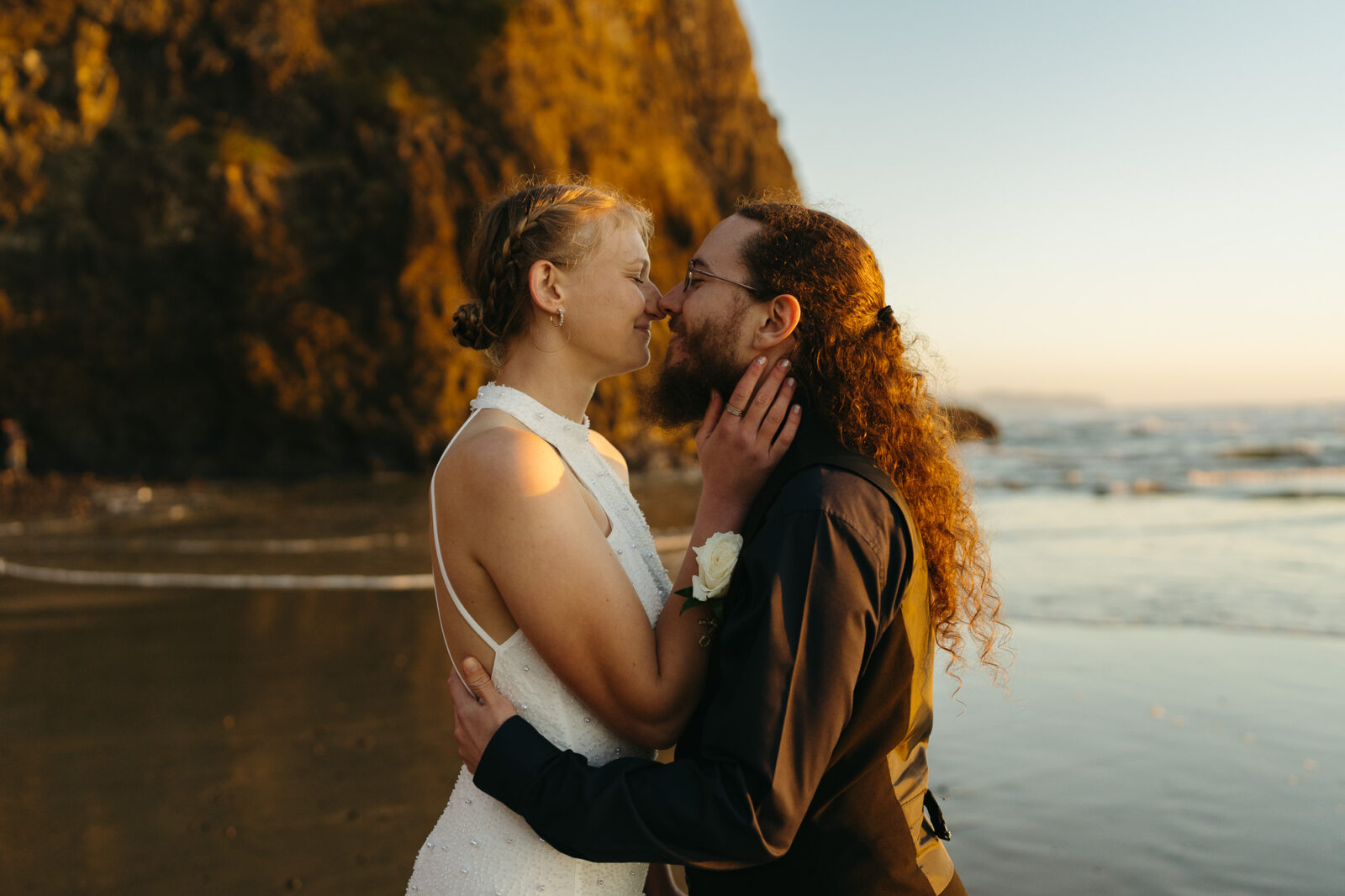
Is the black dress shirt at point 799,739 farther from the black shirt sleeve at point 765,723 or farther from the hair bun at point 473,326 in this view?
the hair bun at point 473,326

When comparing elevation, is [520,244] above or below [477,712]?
above

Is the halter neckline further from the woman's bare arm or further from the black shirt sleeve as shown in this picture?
the black shirt sleeve

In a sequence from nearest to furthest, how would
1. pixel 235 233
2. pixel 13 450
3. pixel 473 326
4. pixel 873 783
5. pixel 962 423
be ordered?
pixel 873 783, pixel 473 326, pixel 962 423, pixel 13 450, pixel 235 233

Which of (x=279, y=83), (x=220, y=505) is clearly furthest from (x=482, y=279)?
(x=279, y=83)

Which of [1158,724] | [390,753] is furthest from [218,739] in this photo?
[1158,724]

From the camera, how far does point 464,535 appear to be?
6.36ft

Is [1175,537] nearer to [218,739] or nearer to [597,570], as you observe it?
[218,739]

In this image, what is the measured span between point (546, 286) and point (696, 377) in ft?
1.34

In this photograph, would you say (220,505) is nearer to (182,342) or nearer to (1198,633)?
(182,342)

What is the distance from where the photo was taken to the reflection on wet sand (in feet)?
14.4

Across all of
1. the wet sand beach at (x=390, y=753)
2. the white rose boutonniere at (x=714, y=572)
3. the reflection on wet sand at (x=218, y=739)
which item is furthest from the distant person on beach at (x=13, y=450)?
the white rose boutonniere at (x=714, y=572)

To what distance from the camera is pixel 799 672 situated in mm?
1633

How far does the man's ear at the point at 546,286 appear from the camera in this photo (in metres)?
2.22

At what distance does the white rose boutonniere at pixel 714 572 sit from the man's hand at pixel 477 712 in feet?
1.41
